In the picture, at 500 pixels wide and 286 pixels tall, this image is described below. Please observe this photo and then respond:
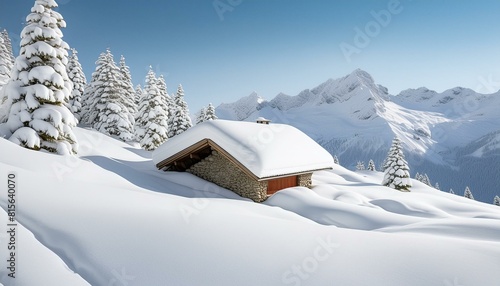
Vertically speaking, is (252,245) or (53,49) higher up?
(53,49)

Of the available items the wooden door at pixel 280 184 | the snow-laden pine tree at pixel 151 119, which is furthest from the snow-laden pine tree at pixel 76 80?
the wooden door at pixel 280 184

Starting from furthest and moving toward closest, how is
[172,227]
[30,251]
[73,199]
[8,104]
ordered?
[8,104]
[73,199]
[172,227]
[30,251]

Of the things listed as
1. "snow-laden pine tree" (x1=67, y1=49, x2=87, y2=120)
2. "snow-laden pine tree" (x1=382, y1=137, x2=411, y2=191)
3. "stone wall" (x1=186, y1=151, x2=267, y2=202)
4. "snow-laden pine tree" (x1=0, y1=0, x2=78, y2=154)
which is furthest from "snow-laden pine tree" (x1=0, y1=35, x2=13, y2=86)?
"snow-laden pine tree" (x1=382, y1=137, x2=411, y2=191)

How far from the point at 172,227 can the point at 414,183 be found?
4175 centimetres

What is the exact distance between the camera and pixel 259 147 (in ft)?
51.3

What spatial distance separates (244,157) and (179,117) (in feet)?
87.0

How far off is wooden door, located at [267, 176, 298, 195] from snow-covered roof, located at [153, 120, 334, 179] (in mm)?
1360

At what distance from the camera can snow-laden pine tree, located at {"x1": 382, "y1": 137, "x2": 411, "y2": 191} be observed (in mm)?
32656

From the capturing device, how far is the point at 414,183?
3975 centimetres

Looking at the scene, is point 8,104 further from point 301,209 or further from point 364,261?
point 364,261

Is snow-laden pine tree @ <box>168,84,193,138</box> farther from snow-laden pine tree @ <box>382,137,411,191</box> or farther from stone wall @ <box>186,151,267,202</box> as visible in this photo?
snow-laden pine tree @ <box>382,137,411,191</box>

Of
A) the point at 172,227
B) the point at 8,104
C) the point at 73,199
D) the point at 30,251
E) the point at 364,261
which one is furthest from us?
the point at 8,104

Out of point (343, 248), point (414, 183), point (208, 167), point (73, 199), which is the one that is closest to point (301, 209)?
point (208, 167)

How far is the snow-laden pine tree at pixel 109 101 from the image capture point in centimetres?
3462
